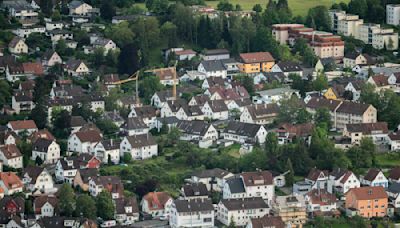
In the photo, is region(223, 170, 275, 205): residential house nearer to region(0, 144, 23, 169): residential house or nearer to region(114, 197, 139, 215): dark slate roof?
region(114, 197, 139, 215): dark slate roof

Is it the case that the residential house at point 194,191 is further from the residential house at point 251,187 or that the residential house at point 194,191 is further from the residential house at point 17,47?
the residential house at point 17,47

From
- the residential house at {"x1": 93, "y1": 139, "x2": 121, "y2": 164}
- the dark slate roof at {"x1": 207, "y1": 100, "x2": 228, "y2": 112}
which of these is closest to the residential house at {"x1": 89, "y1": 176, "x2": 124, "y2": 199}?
the residential house at {"x1": 93, "y1": 139, "x2": 121, "y2": 164}

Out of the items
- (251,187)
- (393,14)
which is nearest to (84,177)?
(251,187)

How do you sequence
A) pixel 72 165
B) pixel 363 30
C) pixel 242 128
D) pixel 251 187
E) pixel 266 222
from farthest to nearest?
pixel 363 30, pixel 242 128, pixel 72 165, pixel 251 187, pixel 266 222

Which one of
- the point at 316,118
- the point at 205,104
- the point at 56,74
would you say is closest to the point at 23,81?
the point at 56,74

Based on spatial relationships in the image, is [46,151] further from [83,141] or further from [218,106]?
[218,106]

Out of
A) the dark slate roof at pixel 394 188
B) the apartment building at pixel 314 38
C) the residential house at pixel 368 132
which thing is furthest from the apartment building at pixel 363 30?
the dark slate roof at pixel 394 188
